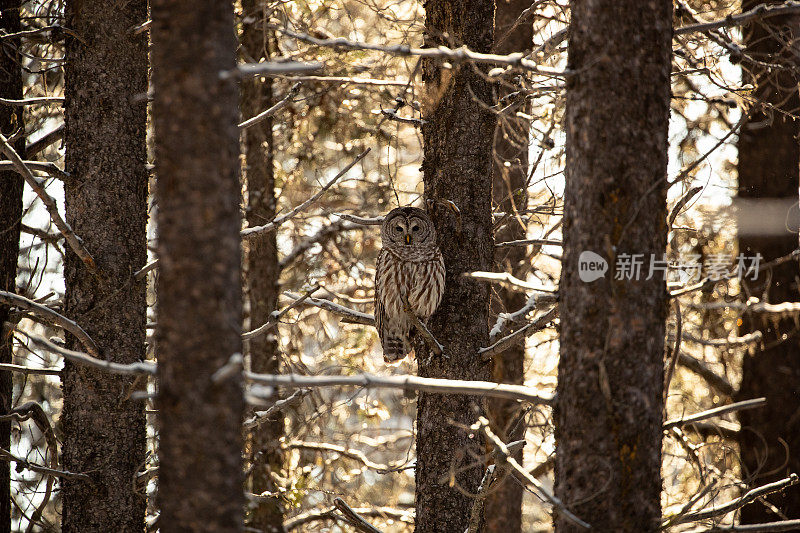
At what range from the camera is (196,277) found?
2494 mm

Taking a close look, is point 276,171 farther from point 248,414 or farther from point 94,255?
point 94,255

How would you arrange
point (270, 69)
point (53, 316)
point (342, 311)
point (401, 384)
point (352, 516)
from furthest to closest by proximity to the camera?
point (342, 311) < point (53, 316) < point (352, 516) < point (401, 384) < point (270, 69)

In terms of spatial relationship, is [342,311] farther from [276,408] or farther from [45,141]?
[45,141]

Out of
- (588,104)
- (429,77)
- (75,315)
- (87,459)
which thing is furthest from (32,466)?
(588,104)

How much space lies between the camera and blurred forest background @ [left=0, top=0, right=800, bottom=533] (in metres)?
2.52

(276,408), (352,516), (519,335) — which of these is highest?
(519,335)

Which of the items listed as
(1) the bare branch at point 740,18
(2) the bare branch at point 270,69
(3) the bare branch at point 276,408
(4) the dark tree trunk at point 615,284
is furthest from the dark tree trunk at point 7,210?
(1) the bare branch at point 740,18

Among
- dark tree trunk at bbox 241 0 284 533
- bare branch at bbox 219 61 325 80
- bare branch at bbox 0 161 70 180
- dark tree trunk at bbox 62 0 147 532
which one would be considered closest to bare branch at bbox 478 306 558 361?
bare branch at bbox 219 61 325 80

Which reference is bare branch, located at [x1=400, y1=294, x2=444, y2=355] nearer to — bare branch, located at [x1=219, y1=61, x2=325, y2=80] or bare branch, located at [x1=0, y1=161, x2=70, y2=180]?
bare branch, located at [x1=219, y1=61, x2=325, y2=80]

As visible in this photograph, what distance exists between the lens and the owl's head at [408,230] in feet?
15.3

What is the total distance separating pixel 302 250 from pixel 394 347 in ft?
10.9

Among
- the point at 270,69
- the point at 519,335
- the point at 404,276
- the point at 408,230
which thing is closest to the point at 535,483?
the point at 519,335

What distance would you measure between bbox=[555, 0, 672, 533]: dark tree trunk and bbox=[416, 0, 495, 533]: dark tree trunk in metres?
1.36

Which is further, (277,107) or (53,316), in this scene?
(53,316)
